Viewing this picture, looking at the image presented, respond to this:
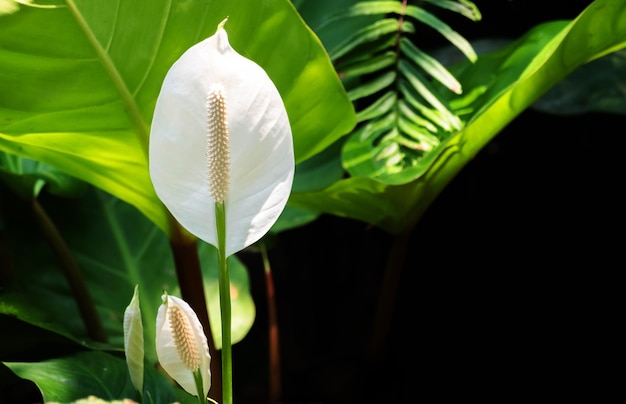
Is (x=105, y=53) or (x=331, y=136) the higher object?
(x=105, y=53)

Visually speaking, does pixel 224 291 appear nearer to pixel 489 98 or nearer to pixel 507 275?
pixel 489 98

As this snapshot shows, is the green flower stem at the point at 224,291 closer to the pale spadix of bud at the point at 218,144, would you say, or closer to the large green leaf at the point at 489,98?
the pale spadix of bud at the point at 218,144

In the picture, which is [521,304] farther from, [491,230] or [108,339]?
[108,339]

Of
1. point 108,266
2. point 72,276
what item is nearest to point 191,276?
point 72,276

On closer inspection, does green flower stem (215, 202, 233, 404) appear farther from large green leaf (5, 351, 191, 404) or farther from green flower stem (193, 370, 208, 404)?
large green leaf (5, 351, 191, 404)

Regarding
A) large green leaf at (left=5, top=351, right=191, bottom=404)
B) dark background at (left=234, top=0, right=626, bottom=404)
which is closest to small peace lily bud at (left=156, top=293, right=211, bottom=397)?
large green leaf at (left=5, top=351, right=191, bottom=404)

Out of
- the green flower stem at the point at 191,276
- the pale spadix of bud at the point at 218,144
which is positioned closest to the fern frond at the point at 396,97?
the green flower stem at the point at 191,276

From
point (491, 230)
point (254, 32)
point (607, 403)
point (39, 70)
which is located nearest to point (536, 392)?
point (607, 403)
